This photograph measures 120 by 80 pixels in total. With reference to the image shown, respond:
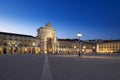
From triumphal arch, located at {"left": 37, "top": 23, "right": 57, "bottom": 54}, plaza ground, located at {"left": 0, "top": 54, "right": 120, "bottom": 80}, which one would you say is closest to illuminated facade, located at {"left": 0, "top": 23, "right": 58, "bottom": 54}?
triumphal arch, located at {"left": 37, "top": 23, "right": 57, "bottom": 54}

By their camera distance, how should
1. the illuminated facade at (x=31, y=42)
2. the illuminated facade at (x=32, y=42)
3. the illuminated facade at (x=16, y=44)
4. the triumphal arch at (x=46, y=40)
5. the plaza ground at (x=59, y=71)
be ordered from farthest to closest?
the triumphal arch at (x=46, y=40), the illuminated facade at (x=32, y=42), the illuminated facade at (x=31, y=42), the illuminated facade at (x=16, y=44), the plaza ground at (x=59, y=71)

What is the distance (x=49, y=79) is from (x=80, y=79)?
1.71 metres

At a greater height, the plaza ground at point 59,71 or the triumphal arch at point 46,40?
the triumphal arch at point 46,40

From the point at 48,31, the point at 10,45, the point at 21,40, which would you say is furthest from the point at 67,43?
the point at 10,45

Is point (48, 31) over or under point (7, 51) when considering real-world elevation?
over

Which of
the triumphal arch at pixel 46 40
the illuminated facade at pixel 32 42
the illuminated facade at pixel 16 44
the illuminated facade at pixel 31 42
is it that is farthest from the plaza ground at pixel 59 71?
the triumphal arch at pixel 46 40

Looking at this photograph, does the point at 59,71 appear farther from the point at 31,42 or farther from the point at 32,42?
the point at 31,42

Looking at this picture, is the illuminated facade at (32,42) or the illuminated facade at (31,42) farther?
the illuminated facade at (32,42)

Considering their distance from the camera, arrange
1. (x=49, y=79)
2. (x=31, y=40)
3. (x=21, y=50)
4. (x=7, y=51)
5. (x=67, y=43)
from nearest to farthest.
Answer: (x=49, y=79), (x=7, y=51), (x=21, y=50), (x=31, y=40), (x=67, y=43)

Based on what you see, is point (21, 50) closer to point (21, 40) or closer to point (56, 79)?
point (21, 40)

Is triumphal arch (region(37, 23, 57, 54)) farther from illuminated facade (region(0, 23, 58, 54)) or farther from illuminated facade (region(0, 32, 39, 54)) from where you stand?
illuminated facade (region(0, 32, 39, 54))

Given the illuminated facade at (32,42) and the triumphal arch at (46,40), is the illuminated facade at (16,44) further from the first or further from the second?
the triumphal arch at (46,40)

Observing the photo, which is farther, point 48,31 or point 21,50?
point 48,31

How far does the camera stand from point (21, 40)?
138875 millimetres
